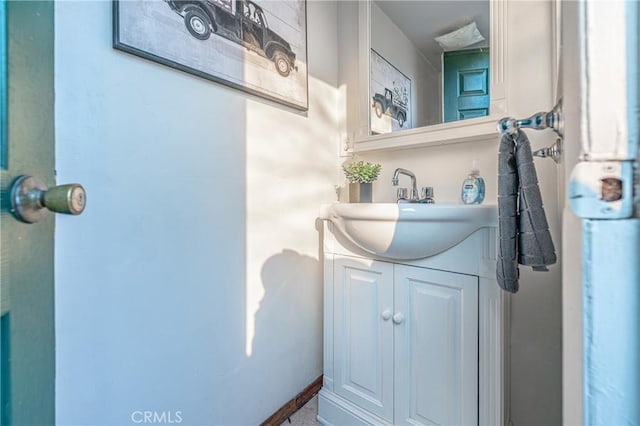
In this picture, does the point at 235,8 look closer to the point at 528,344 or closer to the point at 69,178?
the point at 69,178

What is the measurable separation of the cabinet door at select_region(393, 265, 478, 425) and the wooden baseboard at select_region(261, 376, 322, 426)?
438 millimetres

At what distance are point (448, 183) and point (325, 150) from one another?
584mm

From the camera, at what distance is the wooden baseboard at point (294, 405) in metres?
1.11

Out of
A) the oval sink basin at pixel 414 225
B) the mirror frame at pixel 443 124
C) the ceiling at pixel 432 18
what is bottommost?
the oval sink basin at pixel 414 225

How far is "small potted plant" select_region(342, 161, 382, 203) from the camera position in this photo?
129 cm

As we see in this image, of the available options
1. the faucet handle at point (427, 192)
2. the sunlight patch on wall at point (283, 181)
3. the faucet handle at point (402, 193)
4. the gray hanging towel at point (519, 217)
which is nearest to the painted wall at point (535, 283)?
the faucet handle at point (427, 192)

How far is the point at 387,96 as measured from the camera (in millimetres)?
1406

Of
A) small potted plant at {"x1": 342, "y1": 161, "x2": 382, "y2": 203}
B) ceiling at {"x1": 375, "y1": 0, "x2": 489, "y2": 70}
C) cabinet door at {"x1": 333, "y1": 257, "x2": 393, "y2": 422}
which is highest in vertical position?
ceiling at {"x1": 375, "y1": 0, "x2": 489, "y2": 70}

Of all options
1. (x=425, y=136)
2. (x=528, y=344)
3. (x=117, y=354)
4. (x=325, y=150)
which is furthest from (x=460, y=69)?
(x=117, y=354)

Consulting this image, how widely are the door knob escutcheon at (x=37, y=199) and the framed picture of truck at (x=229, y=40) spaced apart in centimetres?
53

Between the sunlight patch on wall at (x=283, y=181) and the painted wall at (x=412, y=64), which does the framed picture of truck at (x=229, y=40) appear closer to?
the sunlight patch on wall at (x=283, y=181)

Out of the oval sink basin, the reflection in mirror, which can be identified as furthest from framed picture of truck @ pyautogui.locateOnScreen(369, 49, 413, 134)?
the oval sink basin

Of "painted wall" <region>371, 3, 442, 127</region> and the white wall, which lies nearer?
the white wall

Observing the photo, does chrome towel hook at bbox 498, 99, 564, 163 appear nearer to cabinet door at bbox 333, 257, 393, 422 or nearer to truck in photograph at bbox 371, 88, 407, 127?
cabinet door at bbox 333, 257, 393, 422
